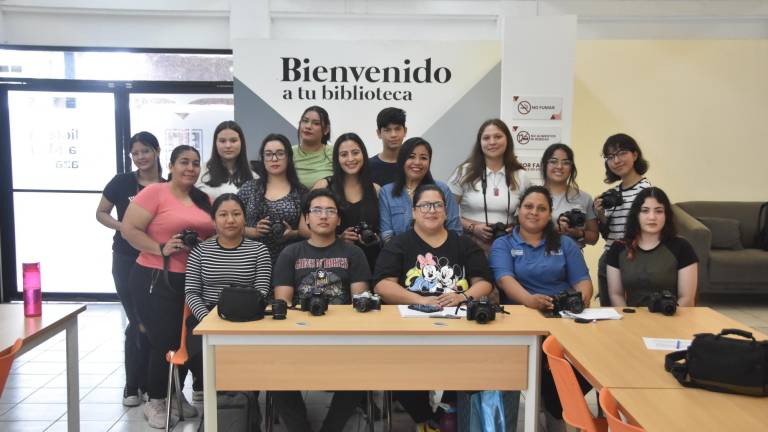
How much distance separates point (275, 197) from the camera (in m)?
3.43

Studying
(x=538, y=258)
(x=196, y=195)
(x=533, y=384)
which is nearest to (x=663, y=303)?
(x=538, y=258)

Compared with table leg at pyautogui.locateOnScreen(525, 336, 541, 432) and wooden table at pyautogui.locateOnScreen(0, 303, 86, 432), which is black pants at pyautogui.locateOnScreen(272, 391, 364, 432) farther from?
wooden table at pyautogui.locateOnScreen(0, 303, 86, 432)

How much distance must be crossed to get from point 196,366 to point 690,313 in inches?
101

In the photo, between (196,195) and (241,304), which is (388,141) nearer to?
(196,195)

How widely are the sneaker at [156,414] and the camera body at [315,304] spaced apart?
3.85ft

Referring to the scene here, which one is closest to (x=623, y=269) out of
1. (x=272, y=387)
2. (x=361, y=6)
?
(x=272, y=387)

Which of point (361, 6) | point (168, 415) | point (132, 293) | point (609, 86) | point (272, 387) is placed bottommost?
point (168, 415)

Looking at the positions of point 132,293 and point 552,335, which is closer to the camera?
point 552,335

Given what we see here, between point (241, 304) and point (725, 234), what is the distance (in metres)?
5.40

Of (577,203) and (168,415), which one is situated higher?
(577,203)

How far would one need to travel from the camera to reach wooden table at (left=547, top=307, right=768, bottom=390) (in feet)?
6.47

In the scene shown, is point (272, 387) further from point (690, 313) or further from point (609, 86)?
point (609, 86)

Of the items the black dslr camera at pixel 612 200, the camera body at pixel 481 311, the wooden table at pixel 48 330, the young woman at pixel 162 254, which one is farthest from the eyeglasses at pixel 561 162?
the wooden table at pixel 48 330

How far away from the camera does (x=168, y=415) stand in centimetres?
304
